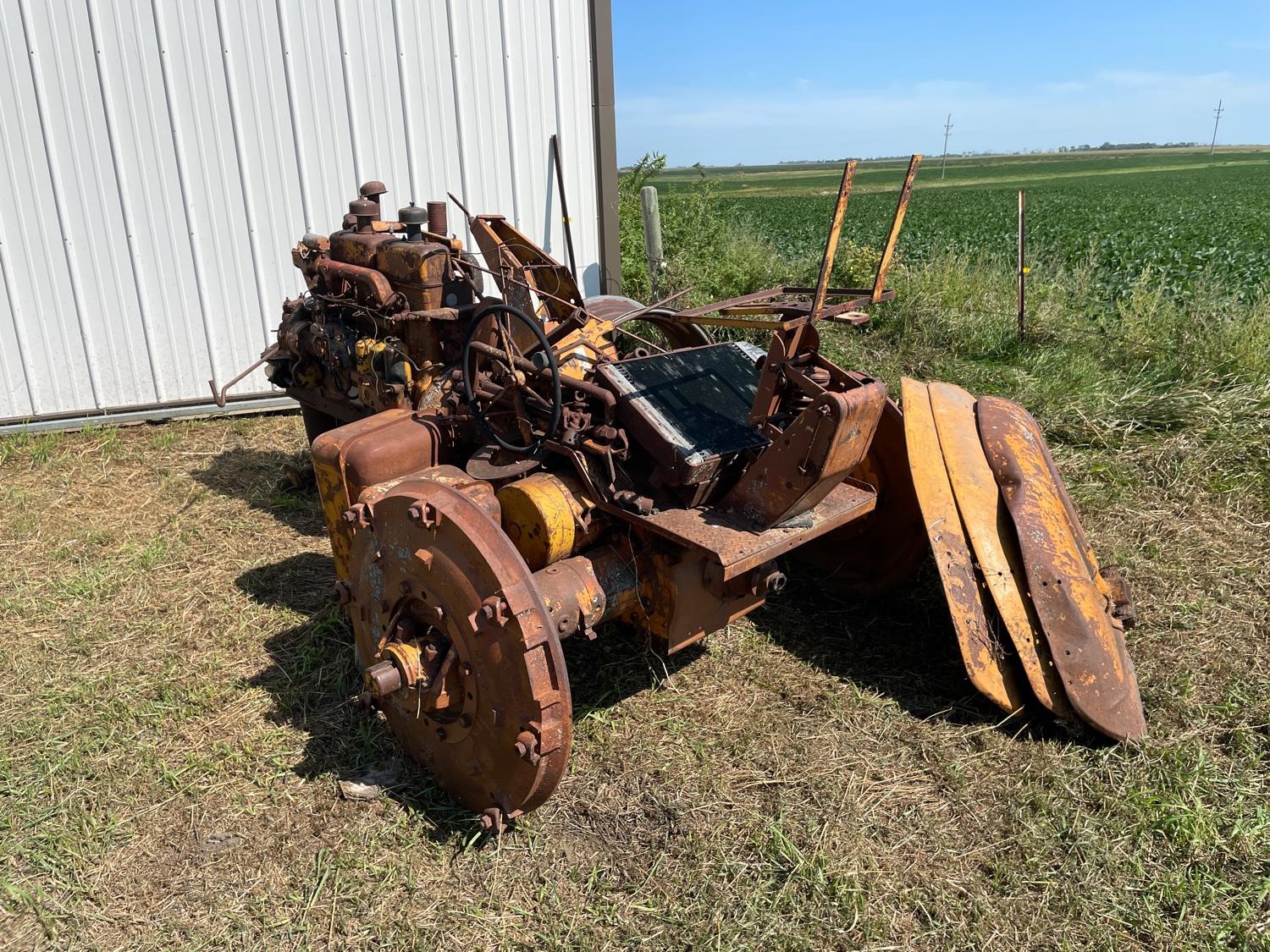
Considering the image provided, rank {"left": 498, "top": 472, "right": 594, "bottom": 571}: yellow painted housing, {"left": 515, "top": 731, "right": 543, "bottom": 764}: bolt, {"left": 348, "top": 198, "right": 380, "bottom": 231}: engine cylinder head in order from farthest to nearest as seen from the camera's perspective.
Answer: {"left": 348, "top": 198, "right": 380, "bottom": 231}: engine cylinder head → {"left": 498, "top": 472, "right": 594, "bottom": 571}: yellow painted housing → {"left": 515, "top": 731, "right": 543, "bottom": 764}: bolt

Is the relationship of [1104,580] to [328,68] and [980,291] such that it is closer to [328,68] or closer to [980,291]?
[980,291]

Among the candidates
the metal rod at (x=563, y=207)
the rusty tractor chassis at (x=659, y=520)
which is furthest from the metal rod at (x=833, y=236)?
the metal rod at (x=563, y=207)

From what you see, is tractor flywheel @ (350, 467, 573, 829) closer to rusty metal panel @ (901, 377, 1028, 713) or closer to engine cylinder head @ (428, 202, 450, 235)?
rusty metal panel @ (901, 377, 1028, 713)

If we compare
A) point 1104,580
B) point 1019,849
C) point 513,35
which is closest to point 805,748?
point 1019,849

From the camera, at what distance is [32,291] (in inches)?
252

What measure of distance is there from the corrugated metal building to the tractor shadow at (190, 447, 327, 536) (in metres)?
1.21

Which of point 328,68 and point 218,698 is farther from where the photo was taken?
point 328,68

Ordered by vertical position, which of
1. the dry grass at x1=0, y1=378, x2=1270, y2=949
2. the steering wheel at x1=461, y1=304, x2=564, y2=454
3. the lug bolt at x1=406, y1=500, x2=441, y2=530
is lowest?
the dry grass at x1=0, y1=378, x2=1270, y2=949

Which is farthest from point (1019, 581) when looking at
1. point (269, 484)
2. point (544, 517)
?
point (269, 484)

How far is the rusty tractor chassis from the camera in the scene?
8.40 feet

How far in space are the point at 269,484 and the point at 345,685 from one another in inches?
98.8

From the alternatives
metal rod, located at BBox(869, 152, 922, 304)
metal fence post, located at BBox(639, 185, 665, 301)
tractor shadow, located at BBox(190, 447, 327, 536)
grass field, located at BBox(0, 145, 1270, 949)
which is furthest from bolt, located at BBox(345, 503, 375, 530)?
metal fence post, located at BBox(639, 185, 665, 301)

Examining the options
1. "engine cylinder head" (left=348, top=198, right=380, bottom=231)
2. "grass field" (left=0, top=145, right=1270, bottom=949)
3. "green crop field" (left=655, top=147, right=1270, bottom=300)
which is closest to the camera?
"grass field" (left=0, top=145, right=1270, bottom=949)

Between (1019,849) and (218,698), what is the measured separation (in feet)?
9.90
